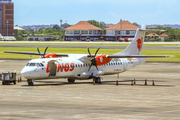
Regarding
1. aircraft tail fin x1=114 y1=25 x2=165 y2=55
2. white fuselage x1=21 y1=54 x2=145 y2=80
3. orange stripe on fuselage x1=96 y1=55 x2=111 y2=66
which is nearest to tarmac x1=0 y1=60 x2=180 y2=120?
white fuselage x1=21 y1=54 x2=145 y2=80

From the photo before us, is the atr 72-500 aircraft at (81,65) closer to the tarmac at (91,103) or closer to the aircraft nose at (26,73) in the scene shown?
the aircraft nose at (26,73)

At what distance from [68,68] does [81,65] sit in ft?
6.68

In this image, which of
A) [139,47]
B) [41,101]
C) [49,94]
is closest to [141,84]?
[139,47]

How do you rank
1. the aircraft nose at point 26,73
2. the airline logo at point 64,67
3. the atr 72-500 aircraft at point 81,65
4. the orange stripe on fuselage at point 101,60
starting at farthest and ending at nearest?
the orange stripe on fuselage at point 101,60, the airline logo at point 64,67, the atr 72-500 aircraft at point 81,65, the aircraft nose at point 26,73

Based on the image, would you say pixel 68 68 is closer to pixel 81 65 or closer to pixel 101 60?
pixel 81 65

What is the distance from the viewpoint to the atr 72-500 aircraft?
3409cm

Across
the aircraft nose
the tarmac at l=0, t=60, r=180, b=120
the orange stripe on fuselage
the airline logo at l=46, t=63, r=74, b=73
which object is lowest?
the tarmac at l=0, t=60, r=180, b=120

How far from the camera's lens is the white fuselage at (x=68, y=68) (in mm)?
33750

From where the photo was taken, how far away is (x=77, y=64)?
123 ft

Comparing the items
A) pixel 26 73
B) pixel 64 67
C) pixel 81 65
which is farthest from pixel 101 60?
pixel 26 73

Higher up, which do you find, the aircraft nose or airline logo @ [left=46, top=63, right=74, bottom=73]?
airline logo @ [left=46, top=63, right=74, bottom=73]

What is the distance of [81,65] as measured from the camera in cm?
3791

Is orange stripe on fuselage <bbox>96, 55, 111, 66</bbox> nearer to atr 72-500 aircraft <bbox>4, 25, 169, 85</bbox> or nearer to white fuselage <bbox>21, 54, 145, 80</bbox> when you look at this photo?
atr 72-500 aircraft <bbox>4, 25, 169, 85</bbox>

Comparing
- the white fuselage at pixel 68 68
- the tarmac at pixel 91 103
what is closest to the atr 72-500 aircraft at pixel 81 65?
the white fuselage at pixel 68 68
